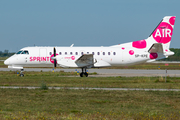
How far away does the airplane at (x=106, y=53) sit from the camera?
3688cm

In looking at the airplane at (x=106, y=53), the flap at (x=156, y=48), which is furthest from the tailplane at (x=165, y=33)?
the flap at (x=156, y=48)

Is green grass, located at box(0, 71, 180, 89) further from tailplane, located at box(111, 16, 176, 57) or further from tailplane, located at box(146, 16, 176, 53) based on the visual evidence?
tailplane, located at box(146, 16, 176, 53)

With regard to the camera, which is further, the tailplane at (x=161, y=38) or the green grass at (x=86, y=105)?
the tailplane at (x=161, y=38)

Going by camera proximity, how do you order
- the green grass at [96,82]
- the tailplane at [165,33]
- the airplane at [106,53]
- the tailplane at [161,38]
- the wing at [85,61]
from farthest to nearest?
the tailplane at [165,33] < the tailplane at [161,38] < the airplane at [106,53] < the wing at [85,61] < the green grass at [96,82]

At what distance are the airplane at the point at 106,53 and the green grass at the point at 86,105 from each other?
15.0 metres

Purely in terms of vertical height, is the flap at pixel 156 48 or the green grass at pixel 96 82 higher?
the flap at pixel 156 48

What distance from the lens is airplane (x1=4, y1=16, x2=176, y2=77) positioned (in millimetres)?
36875

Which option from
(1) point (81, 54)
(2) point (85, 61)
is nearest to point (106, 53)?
(1) point (81, 54)

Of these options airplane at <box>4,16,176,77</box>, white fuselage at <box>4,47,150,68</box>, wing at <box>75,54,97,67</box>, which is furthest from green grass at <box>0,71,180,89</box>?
white fuselage at <box>4,47,150,68</box>

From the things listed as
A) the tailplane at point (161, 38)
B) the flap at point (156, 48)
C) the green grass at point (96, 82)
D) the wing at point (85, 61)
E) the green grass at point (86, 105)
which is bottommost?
the green grass at point (86, 105)

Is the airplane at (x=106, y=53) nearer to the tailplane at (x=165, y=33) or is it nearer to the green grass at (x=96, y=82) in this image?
the tailplane at (x=165, y=33)

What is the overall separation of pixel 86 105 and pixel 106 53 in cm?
2206

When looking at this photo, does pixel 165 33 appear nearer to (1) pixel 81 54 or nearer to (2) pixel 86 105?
(1) pixel 81 54

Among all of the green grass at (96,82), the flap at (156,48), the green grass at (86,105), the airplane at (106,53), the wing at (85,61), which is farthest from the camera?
the airplane at (106,53)
